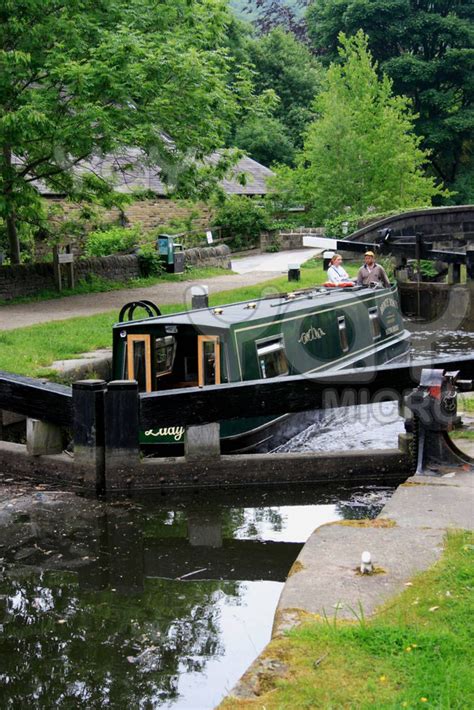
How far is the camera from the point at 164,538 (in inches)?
331

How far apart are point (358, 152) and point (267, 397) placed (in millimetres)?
29550

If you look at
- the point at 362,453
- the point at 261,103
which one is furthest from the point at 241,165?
the point at 362,453

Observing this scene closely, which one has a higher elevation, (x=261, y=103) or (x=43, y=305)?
(x=261, y=103)

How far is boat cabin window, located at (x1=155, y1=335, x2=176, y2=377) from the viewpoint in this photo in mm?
11945

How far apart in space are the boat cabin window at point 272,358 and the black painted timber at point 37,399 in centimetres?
299

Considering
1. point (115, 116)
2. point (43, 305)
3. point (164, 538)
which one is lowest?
point (164, 538)

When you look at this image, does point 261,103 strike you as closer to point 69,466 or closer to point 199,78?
point 199,78

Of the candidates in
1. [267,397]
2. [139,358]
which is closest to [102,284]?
[139,358]

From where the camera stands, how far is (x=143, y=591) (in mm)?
7113

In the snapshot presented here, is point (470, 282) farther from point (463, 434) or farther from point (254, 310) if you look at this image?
point (463, 434)

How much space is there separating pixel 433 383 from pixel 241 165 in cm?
3673

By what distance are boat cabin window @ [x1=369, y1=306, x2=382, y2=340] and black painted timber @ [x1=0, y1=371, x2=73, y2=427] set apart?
23.9ft

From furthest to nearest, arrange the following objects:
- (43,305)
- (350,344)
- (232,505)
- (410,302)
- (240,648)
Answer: (410,302), (43,305), (350,344), (232,505), (240,648)

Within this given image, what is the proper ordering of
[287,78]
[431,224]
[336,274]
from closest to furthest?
[336,274] < [431,224] < [287,78]
